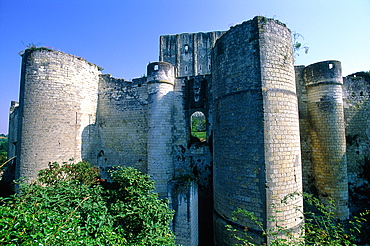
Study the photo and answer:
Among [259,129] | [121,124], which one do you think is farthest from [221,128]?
[121,124]

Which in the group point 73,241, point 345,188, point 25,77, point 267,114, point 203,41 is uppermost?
point 203,41

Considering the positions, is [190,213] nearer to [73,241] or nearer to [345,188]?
[73,241]

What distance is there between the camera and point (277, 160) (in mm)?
6316

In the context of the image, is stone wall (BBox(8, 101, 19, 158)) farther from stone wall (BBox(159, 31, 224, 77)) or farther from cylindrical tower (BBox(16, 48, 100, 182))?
stone wall (BBox(159, 31, 224, 77))

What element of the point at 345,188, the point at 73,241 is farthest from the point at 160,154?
the point at 345,188

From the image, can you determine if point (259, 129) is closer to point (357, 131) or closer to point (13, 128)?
point (357, 131)

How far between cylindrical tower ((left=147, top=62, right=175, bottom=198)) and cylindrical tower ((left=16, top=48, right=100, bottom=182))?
4808 millimetres

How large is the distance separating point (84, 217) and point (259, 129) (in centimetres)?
604

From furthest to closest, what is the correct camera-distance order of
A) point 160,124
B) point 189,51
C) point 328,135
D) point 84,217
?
1. point 189,51
2. point 160,124
3. point 328,135
4. point 84,217

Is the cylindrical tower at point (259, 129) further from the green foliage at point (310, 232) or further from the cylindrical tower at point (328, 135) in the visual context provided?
the cylindrical tower at point (328, 135)

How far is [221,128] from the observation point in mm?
7660

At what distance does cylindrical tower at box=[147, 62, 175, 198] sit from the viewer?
10.1m

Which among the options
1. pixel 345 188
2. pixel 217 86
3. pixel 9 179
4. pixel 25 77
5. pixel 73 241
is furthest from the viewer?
pixel 9 179

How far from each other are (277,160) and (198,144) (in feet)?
16.6
